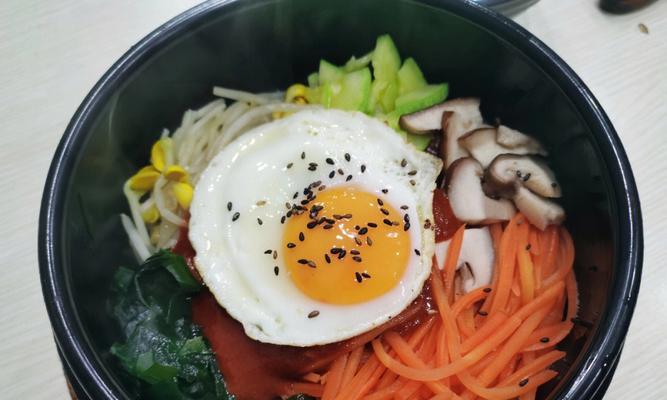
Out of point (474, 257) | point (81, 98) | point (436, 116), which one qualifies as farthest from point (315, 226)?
point (81, 98)

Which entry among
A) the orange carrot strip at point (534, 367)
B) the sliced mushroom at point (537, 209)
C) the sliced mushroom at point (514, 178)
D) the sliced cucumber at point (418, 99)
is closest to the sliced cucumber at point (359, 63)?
the sliced cucumber at point (418, 99)

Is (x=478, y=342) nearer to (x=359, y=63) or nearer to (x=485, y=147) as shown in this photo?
(x=485, y=147)

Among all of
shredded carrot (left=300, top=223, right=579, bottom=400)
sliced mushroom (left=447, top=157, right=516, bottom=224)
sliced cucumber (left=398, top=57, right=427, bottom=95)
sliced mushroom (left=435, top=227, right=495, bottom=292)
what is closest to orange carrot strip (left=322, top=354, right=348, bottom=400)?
shredded carrot (left=300, top=223, right=579, bottom=400)

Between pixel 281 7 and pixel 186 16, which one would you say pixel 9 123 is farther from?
pixel 281 7

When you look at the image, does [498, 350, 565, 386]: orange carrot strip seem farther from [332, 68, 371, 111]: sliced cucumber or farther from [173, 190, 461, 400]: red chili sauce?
[332, 68, 371, 111]: sliced cucumber

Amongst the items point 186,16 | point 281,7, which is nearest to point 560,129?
point 281,7
